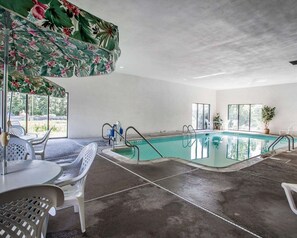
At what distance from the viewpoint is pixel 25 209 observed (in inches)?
31.7

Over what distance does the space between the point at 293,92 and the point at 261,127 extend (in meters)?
2.85

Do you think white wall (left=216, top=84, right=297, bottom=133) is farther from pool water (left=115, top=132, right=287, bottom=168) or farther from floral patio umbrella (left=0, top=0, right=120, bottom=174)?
floral patio umbrella (left=0, top=0, right=120, bottom=174)

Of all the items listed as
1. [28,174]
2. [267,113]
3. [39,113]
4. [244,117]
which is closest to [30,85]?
[28,174]

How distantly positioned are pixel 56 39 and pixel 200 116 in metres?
13.2

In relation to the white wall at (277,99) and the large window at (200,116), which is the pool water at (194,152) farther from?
the white wall at (277,99)

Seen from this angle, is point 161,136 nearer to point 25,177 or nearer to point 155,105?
point 155,105

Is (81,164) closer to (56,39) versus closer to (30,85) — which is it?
(56,39)

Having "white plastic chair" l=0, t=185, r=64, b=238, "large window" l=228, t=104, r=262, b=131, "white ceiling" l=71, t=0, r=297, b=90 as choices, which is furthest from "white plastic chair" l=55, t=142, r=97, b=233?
"large window" l=228, t=104, r=262, b=131

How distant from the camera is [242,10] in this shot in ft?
10.7

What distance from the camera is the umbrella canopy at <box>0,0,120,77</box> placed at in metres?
0.78

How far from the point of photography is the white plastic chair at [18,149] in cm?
236

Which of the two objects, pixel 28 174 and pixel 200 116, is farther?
pixel 200 116

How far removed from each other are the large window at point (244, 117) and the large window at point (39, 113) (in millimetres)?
11875

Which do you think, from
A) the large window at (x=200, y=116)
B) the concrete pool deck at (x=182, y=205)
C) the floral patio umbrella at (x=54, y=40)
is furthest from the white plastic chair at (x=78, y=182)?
the large window at (x=200, y=116)
